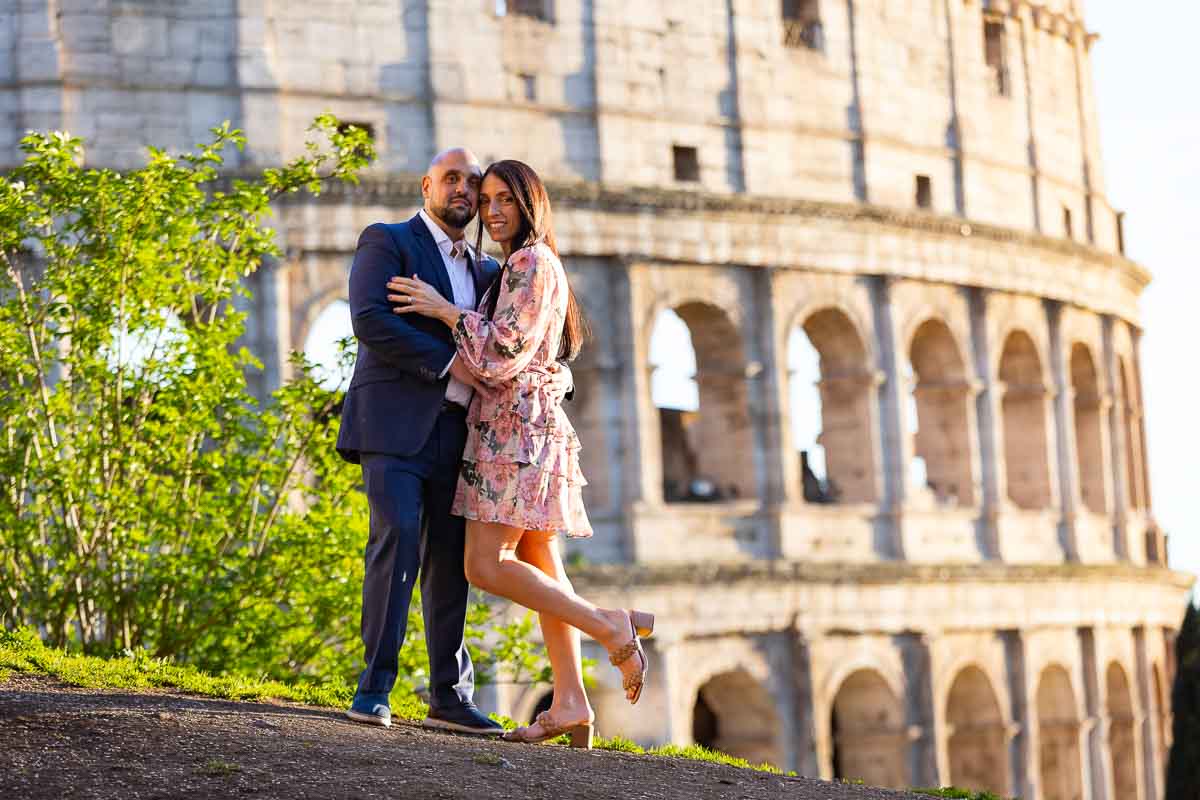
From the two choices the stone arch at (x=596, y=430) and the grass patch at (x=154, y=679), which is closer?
the grass patch at (x=154, y=679)

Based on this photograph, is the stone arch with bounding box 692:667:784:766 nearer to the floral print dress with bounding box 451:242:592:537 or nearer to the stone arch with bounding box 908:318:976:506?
the stone arch with bounding box 908:318:976:506

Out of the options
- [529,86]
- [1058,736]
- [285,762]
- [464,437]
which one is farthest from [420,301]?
[1058,736]

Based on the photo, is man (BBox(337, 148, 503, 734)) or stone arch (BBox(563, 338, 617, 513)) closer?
man (BBox(337, 148, 503, 734))

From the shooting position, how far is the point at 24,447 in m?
15.6

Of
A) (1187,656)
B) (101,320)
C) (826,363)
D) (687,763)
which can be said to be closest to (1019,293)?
(826,363)

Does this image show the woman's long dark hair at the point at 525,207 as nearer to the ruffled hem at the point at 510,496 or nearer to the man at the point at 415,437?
the man at the point at 415,437

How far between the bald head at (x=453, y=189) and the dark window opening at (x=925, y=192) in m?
21.8

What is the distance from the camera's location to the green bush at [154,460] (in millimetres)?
15094

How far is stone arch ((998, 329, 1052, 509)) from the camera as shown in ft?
107

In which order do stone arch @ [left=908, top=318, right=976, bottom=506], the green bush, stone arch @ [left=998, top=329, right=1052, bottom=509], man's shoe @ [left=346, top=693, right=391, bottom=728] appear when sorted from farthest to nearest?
stone arch @ [left=998, top=329, right=1052, bottom=509] → stone arch @ [left=908, top=318, right=976, bottom=506] → the green bush → man's shoe @ [left=346, top=693, right=391, bottom=728]

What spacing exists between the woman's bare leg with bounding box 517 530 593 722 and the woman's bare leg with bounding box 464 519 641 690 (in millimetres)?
176

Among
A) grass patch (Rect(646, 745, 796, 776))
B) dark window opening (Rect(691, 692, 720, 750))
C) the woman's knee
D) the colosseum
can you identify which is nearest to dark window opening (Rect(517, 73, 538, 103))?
the colosseum

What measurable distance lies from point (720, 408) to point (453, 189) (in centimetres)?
1939

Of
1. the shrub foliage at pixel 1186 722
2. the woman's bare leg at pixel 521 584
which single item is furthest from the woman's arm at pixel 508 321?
the shrub foliage at pixel 1186 722
